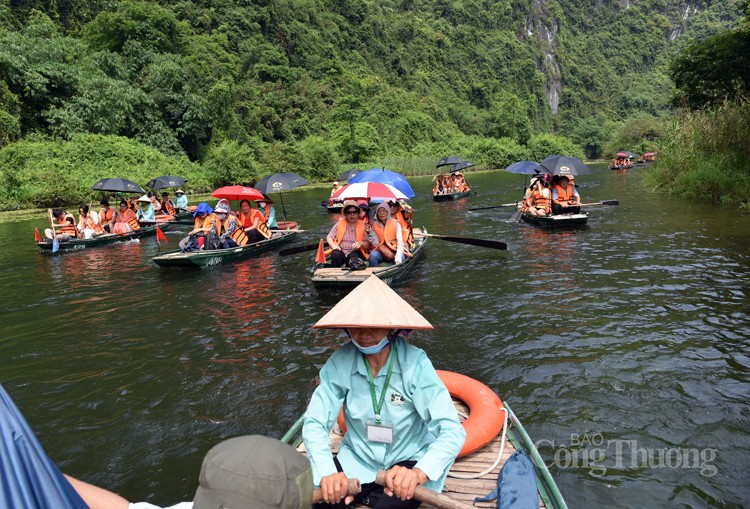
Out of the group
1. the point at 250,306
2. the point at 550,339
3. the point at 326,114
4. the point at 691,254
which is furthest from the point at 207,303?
the point at 326,114

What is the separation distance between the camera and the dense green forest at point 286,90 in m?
30.3

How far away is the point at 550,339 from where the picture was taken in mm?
6117

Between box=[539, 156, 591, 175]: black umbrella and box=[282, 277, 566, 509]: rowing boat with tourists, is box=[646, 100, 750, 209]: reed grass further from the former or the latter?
box=[282, 277, 566, 509]: rowing boat with tourists

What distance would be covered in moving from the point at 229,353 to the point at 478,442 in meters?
4.11

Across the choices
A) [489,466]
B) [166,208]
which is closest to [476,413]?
[489,466]

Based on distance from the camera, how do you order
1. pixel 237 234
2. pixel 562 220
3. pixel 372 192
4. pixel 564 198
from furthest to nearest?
1. pixel 564 198
2. pixel 562 220
3. pixel 237 234
4. pixel 372 192

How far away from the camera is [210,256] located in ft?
35.6

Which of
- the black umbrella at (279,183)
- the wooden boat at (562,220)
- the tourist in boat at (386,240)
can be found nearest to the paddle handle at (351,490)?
the tourist in boat at (386,240)

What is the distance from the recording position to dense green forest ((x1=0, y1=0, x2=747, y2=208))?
30.3 m

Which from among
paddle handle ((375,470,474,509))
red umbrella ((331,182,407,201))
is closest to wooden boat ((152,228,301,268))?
red umbrella ((331,182,407,201))

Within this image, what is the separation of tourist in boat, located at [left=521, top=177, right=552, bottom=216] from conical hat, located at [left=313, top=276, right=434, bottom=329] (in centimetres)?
1220

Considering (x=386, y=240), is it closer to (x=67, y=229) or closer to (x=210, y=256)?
(x=210, y=256)

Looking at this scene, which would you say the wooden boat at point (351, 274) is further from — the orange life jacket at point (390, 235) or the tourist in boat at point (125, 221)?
the tourist in boat at point (125, 221)

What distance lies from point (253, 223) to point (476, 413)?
998 centimetres
